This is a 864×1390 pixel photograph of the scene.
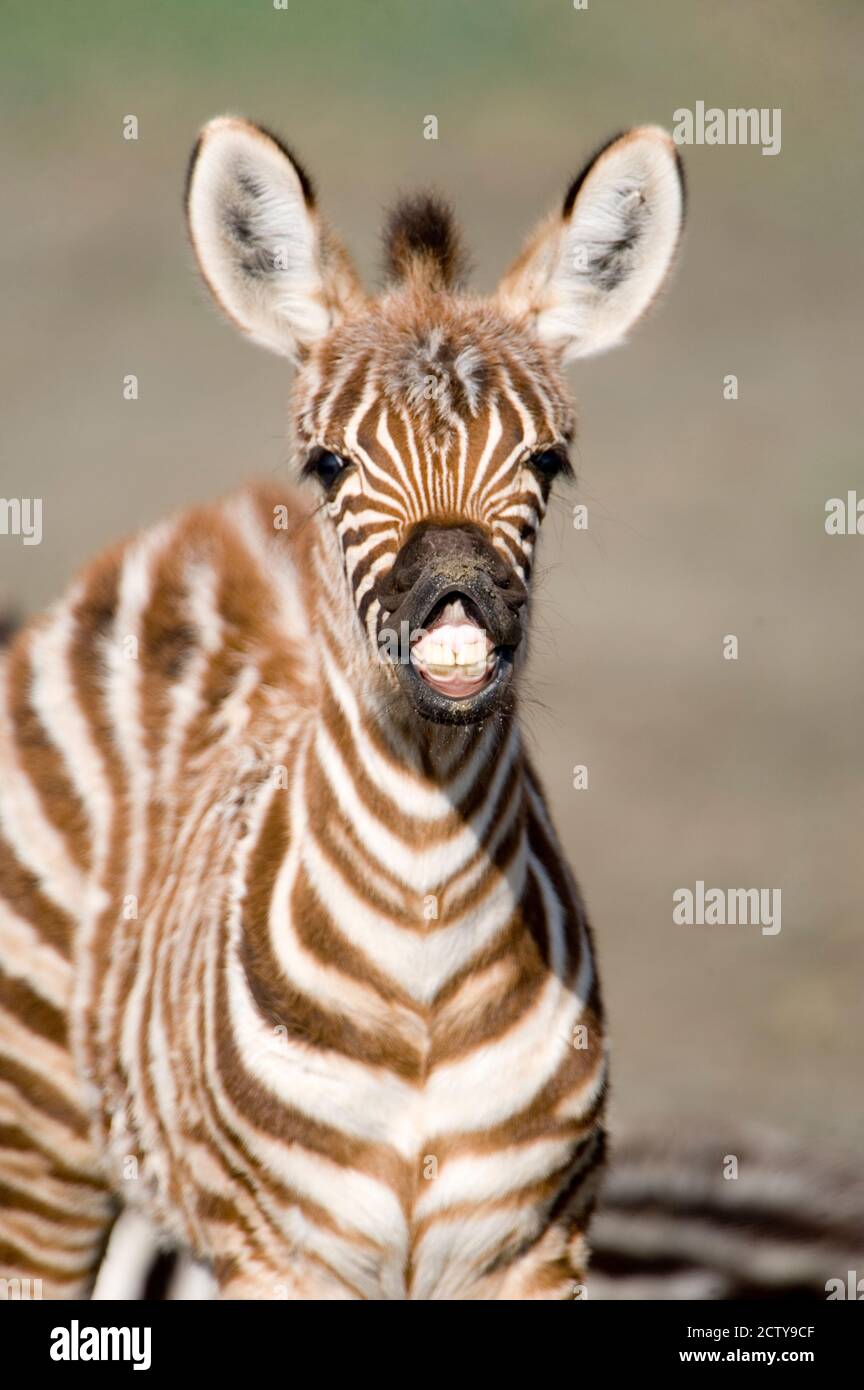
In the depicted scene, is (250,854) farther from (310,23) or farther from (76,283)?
(310,23)

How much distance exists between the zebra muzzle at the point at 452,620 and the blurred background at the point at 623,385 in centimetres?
762

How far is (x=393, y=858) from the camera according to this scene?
5.23 metres

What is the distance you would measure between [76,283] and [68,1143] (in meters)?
15.2

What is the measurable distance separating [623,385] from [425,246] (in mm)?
14018

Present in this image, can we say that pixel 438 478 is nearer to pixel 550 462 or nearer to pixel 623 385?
pixel 550 462

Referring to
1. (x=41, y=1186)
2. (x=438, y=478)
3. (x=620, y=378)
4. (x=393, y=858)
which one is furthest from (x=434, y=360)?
(x=620, y=378)

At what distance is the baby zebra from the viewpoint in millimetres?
5008

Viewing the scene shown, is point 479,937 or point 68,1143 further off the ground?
point 479,937

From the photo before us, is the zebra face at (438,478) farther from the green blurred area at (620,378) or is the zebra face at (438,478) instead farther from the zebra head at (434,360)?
the green blurred area at (620,378)

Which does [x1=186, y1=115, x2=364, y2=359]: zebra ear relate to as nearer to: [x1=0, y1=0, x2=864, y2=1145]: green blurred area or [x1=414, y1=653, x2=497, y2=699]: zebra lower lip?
[x1=414, y1=653, x2=497, y2=699]: zebra lower lip

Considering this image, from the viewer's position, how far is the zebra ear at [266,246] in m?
5.40

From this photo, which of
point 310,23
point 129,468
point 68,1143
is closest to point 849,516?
point 129,468

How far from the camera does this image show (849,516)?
58.4 ft

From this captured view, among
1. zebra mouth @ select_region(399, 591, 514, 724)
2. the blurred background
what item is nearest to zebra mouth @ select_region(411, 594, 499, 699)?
zebra mouth @ select_region(399, 591, 514, 724)
